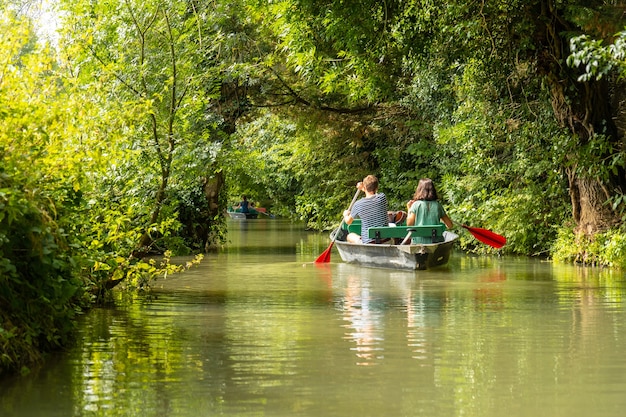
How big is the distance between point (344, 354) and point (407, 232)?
10872 mm

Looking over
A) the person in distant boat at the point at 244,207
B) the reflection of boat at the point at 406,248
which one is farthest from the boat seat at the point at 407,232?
the person in distant boat at the point at 244,207

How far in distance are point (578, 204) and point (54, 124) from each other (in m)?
14.8

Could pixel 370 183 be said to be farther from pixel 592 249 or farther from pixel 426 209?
pixel 592 249

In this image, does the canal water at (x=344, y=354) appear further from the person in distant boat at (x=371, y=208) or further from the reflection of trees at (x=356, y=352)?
the person in distant boat at (x=371, y=208)

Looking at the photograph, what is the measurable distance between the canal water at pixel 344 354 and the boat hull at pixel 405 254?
8.14 feet

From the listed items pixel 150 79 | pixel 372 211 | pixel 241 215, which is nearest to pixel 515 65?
pixel 372 211

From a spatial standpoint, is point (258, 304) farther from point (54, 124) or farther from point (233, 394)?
point (233, 394)

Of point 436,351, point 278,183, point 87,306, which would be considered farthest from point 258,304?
point 278,183

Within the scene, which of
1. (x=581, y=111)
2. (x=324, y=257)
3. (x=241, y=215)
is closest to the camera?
(x=581, y=111)

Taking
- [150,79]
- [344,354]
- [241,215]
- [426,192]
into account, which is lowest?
[344,354]

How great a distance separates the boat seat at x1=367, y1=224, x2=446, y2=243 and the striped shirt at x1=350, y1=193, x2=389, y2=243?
0.22 m

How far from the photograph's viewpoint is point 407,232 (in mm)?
20672

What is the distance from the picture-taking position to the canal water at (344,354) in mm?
7738

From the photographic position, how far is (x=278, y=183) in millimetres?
53688
